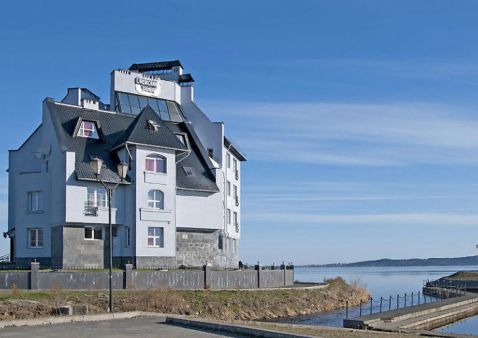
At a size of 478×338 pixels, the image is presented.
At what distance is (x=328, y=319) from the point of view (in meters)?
38.4

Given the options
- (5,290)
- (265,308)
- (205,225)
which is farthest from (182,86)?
(5,290)

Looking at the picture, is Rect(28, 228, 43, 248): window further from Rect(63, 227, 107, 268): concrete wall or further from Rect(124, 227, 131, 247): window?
Rect(124, 227, 131, 247): window

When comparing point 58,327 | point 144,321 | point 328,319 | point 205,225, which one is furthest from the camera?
point 205,225

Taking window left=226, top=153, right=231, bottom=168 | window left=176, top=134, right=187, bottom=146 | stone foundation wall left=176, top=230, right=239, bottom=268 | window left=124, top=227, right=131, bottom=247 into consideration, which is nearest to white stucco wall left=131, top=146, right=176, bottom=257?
window left=124, top=227, right=131, bottom=247

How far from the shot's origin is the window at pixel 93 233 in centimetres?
4469

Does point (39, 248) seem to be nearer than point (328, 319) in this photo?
No

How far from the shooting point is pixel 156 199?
46656 millimetres

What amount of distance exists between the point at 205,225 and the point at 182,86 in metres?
13.9

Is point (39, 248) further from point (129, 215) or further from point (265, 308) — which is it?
point (265, 308)

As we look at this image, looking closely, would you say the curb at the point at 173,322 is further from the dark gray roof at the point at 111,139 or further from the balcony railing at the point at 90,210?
the dark gray roof at the point at 111,139

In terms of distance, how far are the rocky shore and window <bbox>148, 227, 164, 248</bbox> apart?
8.40 metres

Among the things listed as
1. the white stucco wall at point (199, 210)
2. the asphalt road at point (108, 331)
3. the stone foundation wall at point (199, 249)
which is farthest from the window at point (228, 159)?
the asphalt road at point (108, 331)

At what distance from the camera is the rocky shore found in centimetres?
2944

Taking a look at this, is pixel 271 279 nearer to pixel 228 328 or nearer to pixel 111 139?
pixel 111 139
